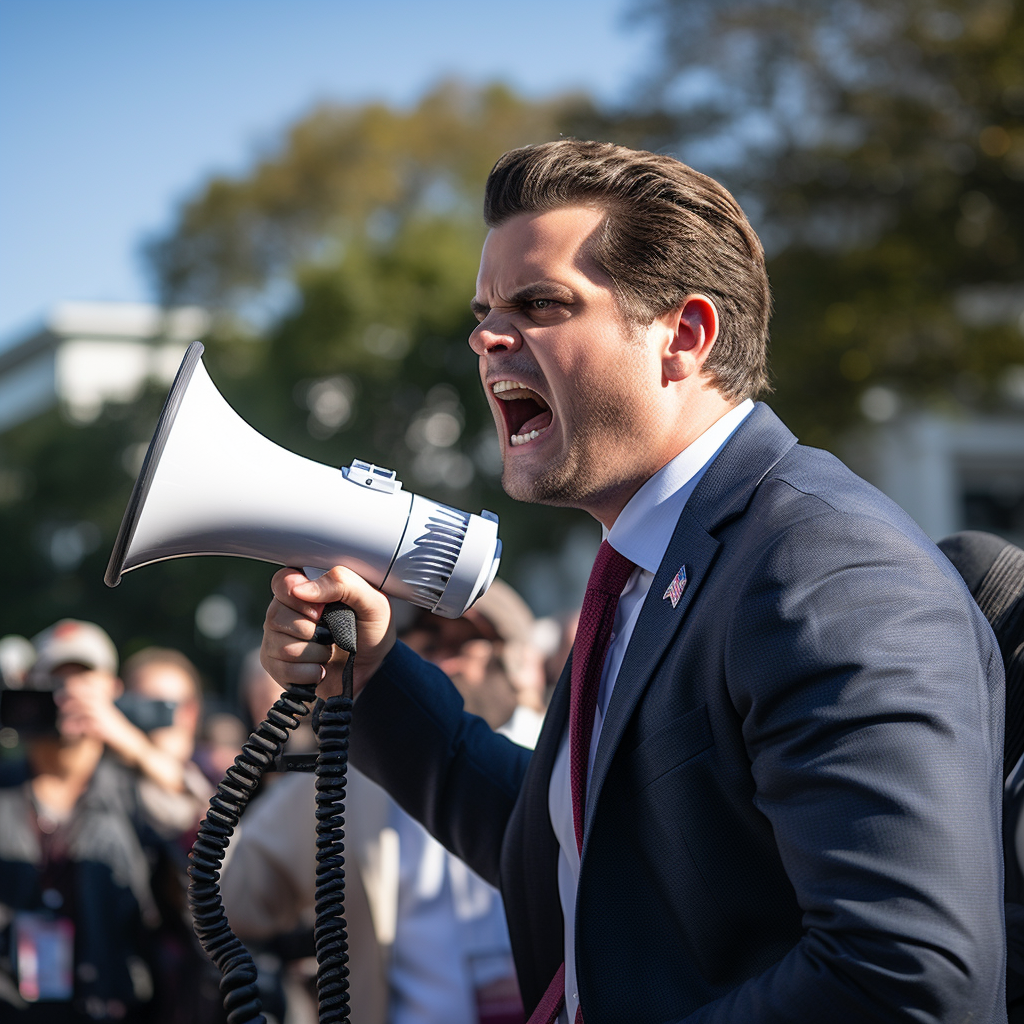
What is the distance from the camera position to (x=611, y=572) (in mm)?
2018

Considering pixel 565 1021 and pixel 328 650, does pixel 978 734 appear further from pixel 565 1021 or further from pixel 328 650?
pixel 328 650

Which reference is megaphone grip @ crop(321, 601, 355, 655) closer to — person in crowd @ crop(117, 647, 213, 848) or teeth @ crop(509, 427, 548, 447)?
teeth @ crop(509, 427, 548, 447)

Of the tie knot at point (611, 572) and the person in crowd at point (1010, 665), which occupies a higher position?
the tie knot at point (611, 572)

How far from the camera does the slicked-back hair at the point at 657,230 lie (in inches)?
79.0

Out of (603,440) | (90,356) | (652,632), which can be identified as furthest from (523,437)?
(90,356)

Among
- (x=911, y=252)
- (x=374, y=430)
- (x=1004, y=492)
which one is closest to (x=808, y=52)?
Answer: (x=911, y=252)

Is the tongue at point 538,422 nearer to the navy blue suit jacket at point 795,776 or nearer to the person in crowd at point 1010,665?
the navy blue suit jacket at point 795,776

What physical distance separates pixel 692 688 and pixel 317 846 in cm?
71

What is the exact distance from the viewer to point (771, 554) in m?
1.56

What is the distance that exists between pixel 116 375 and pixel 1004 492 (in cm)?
2757

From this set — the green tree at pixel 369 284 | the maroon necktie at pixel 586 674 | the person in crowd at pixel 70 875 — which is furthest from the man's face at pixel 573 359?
the green tree at pixel 369 284

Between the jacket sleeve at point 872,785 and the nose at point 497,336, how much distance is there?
0.72 meters

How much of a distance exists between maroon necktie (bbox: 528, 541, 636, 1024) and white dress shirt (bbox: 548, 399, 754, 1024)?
16 mm

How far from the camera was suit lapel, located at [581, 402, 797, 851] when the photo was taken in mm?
1673
